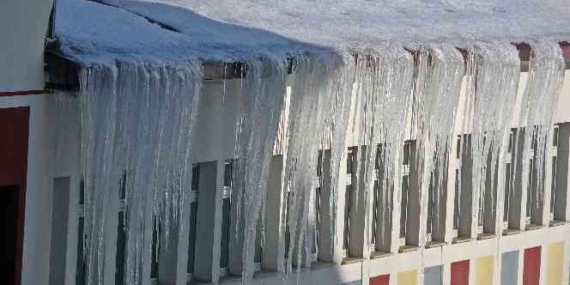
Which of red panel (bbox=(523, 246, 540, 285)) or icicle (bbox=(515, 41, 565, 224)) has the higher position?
icicle (bbox=(515, 41, 565, 224))

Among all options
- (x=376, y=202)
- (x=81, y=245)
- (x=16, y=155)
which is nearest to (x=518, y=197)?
(x=376, y=202)

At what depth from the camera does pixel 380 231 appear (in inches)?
508

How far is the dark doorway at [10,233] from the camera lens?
9531mm

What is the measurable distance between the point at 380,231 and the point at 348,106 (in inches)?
84.3

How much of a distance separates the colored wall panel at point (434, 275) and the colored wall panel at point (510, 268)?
89 centimetres

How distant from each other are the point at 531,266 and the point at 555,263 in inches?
14.6

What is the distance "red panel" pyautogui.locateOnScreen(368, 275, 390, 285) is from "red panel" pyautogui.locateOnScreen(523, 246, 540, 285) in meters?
1.96

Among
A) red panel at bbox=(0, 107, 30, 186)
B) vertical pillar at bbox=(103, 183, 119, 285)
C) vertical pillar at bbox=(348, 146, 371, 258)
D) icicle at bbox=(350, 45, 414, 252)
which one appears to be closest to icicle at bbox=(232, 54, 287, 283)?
vertical pillar at bbox=(103, 183, 119, 285)

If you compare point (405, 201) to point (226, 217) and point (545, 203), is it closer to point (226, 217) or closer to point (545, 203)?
point (545, 203)

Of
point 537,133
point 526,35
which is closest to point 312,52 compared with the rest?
point 526,35

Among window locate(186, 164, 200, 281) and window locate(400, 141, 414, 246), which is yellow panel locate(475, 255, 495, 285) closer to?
window locate(400, 141, 414, 246)

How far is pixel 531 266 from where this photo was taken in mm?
14484

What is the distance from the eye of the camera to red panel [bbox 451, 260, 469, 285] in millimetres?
13602

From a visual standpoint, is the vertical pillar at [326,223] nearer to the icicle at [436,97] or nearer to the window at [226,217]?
the icicle at [436,97]
